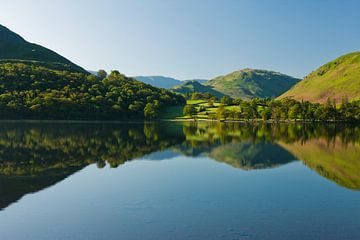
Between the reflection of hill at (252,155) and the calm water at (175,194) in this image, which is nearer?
the calm water at (175,194)

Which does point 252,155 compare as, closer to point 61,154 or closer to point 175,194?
point 175,194

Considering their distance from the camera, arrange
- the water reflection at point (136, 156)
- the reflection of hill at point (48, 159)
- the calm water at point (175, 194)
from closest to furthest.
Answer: the calm water at point (175, 194)
the reflection of hill at point (48, 159)
the water reflection at point (136, 156)

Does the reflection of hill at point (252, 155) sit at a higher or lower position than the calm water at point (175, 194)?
lower

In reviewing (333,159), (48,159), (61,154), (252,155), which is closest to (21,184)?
(48,159)

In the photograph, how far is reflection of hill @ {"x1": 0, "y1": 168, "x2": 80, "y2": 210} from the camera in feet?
113

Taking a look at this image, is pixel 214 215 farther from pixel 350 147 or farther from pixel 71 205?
pixel 350 147

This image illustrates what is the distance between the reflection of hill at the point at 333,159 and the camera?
158ft

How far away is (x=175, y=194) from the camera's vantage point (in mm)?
37531

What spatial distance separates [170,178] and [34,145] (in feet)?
137

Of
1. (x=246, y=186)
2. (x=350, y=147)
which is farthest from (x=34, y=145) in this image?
(x=350, y=147)

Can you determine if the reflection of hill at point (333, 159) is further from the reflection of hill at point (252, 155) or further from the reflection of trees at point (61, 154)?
the reflection of trees at point (61, 154)

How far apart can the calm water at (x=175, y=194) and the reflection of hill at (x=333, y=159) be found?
0.17 m

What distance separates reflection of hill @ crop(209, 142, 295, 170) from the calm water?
0.21 meters

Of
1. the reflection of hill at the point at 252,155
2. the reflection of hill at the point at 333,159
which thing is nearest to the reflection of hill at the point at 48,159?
the reflection of hill at the point at 252,155
